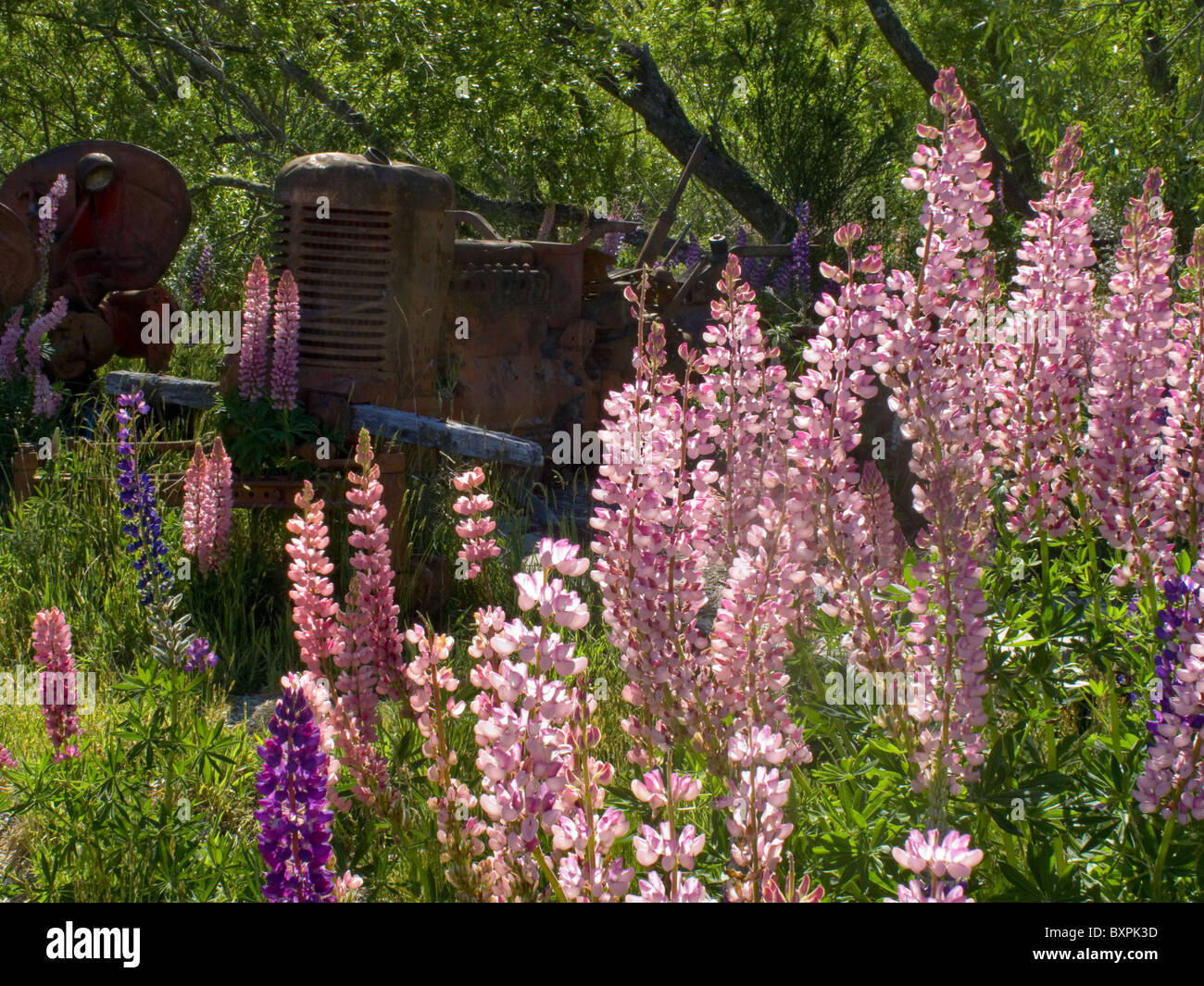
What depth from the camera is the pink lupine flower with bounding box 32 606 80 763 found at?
117 inches

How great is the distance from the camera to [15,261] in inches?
338

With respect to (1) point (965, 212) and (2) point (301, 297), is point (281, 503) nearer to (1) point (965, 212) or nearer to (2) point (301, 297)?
(2) point (301, 297)

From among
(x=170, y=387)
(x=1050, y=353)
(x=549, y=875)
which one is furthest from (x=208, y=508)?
(x=549, y=875)

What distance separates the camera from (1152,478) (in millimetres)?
2719

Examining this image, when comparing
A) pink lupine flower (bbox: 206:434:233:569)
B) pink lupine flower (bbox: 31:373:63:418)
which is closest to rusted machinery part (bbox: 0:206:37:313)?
pink lupine flower (bbox: 31:373:63:418)

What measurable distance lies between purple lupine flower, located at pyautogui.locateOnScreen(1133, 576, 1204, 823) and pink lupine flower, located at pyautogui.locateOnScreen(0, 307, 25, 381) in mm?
7536

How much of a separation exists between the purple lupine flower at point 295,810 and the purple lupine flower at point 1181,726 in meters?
1.41

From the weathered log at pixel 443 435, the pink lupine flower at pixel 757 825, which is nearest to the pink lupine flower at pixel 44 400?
the weathered log at pixel 443 435

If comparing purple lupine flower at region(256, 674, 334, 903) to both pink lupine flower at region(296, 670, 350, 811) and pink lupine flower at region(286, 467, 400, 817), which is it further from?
pink lupine flower at region(286, 467, 400, 817)

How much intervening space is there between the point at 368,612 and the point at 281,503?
3.11m

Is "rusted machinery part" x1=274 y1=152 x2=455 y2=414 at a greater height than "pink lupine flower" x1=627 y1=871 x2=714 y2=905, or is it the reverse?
"rusted machinery part" x1=274 y1=152 x2=455 y2=414

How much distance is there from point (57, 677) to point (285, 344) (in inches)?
126

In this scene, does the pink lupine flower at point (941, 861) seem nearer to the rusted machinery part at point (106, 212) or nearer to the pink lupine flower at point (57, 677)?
the pink lupine flower at point (57, 677)

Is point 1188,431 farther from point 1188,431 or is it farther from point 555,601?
point 555,601
